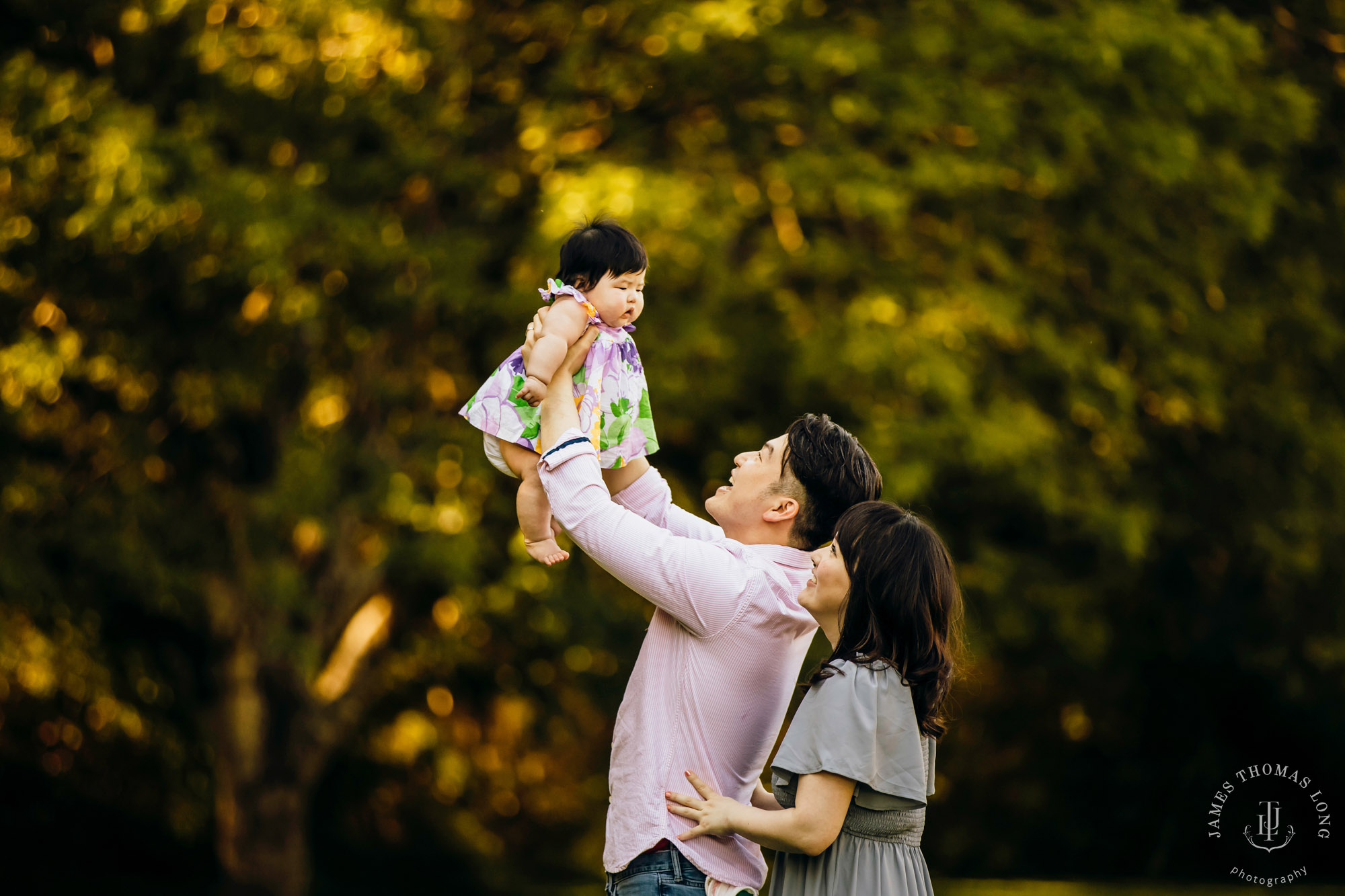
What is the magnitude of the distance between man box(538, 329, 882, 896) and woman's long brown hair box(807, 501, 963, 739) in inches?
4.6

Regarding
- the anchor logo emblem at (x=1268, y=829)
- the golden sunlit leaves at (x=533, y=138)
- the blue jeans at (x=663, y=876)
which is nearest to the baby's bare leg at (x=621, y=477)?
the blue jeans at (x=663, y=876)

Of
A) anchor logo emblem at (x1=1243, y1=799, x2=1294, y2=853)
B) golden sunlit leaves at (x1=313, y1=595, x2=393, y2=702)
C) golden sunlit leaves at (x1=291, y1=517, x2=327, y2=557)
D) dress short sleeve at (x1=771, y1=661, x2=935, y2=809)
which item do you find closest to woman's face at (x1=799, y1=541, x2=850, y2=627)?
dress short sleeve at (x1=771, y1=661, x2=935, y2=809)

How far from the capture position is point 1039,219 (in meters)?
8.86

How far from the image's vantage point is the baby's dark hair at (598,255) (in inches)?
104

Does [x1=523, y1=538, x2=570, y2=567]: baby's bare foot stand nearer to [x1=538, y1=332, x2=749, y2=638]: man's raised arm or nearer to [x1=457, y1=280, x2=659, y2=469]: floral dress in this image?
[x1=457, y1=280, x2=659, y2=469]: floral dress

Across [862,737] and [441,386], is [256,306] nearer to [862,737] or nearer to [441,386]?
[441,386]

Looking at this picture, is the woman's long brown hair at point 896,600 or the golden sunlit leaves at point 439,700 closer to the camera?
the woman's long brown hair at point 896,600

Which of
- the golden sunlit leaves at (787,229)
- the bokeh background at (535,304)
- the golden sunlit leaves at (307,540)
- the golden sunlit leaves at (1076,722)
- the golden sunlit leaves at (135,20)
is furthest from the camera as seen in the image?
the golden sunlit leaves at (1076,722)

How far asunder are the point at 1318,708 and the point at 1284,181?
5.02 m

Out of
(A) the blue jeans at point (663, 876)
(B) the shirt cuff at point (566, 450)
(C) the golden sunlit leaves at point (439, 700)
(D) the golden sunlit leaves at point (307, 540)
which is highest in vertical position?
(B) the shirt cuff at point (566, 450)

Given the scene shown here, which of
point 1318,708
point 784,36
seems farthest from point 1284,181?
point 1318,708

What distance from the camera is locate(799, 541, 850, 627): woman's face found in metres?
2.31

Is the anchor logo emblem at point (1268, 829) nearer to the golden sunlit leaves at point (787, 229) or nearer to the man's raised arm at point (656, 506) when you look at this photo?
the golden sunlit leaves at point (787, 229)

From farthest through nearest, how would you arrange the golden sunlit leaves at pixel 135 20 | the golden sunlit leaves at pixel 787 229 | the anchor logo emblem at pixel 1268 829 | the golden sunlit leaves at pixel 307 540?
the anchor logo emblem at pixel 1268 829, the golden sunlit leaves at pixel 307 540, the golden sunlit leaves at pixel 787 229, the golden sunlit leaves at pixel 135 20
